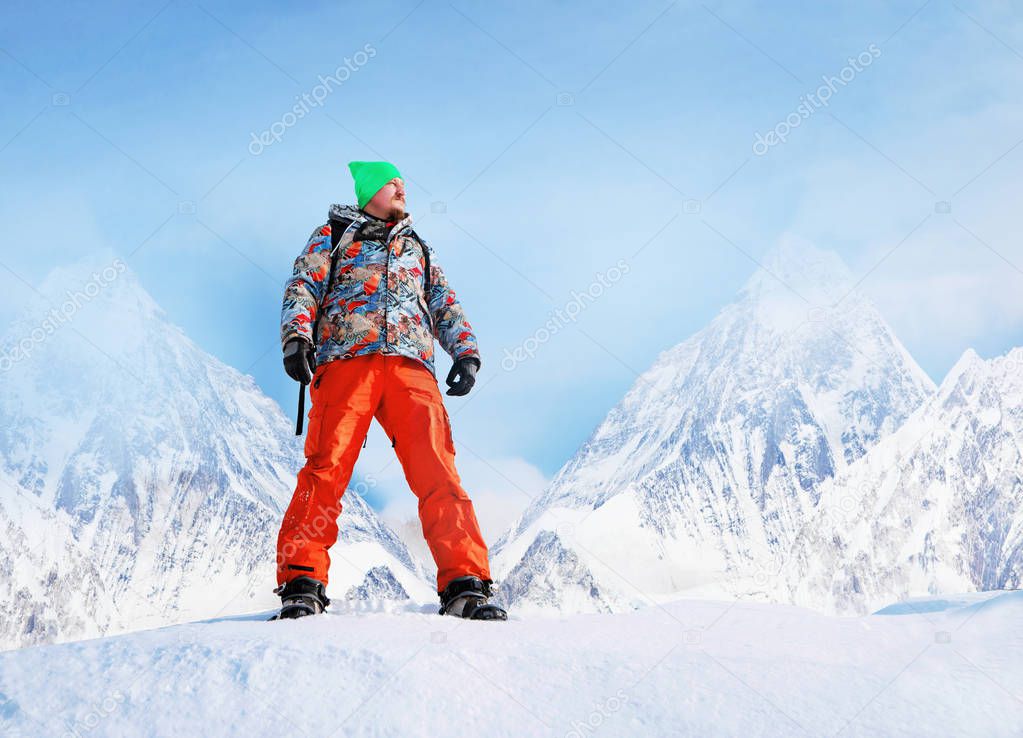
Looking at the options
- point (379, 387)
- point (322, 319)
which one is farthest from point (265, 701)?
point (322, 319)

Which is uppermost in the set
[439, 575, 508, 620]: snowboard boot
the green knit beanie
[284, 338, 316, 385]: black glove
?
the green knit beanie

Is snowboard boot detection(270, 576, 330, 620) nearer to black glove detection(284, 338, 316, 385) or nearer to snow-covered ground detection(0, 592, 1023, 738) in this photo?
snow-covered ground detection(0, 592, 1023, 738)

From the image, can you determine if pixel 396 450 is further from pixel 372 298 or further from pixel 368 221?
pixel 368 221

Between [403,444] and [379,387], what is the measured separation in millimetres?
341

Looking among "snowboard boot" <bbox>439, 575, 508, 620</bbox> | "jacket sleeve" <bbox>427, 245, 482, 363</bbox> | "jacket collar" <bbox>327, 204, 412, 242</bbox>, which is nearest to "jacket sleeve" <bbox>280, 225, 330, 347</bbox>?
"jacket collar" <bbox>327, 204, 412, 242</bbox>

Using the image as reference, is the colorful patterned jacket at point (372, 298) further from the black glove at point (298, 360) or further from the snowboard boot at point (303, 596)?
the snowboard boot at point (303, 596)

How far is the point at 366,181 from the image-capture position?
189 inches

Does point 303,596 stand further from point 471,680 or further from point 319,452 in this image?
point 471,680

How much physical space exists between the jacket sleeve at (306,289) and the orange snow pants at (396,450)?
283 mm

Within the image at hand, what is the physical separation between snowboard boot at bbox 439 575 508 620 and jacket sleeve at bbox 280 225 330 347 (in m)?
1.48

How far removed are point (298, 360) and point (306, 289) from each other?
51cm

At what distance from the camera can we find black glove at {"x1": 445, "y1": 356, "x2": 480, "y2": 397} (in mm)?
4484

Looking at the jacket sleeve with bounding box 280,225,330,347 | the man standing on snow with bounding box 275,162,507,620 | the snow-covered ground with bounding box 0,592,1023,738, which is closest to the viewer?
the snow-covered ground with bounding box 0,592,1023,738

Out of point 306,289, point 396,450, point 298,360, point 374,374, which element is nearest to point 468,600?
point 396,450
